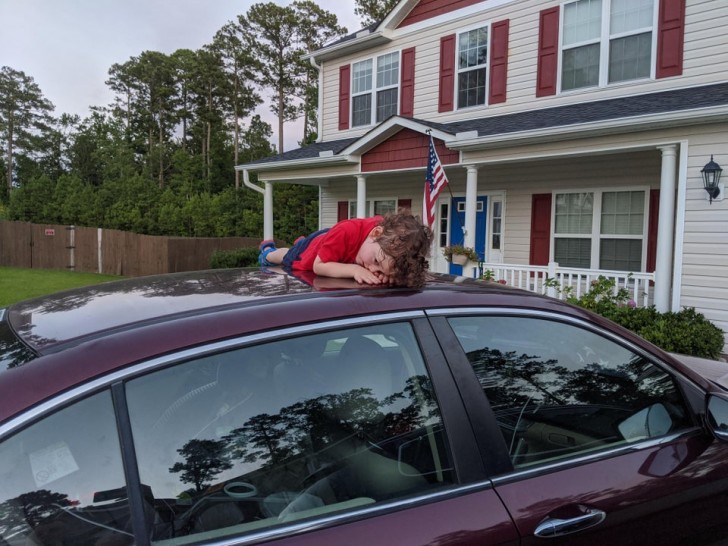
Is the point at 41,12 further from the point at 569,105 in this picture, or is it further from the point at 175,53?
the point at 175,53

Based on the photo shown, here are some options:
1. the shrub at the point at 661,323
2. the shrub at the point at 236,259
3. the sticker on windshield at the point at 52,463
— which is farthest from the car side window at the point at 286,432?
the shrub at the point at 236,259

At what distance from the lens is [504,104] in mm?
11812

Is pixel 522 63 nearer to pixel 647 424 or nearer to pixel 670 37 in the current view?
pixel 670 37

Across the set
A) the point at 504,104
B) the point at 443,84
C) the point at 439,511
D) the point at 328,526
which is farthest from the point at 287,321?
the point at 443,84

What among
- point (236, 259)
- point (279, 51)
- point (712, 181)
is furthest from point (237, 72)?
point (712, 181)

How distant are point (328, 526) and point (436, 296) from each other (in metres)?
0.77

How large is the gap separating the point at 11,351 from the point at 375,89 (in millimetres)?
13826

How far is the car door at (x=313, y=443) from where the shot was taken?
1.25 meters

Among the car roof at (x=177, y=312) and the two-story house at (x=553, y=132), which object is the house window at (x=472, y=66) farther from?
the car roof at (x=177, y=312)

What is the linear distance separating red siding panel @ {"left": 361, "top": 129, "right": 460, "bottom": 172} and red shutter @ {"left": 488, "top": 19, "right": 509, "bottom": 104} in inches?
78.2

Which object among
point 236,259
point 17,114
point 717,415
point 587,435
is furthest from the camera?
point 17,114

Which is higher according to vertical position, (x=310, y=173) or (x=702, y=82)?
(x=702, y=82)

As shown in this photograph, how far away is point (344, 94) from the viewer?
49.1 feet

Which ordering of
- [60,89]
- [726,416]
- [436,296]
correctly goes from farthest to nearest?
[60,89], [726,416], [436,296]
